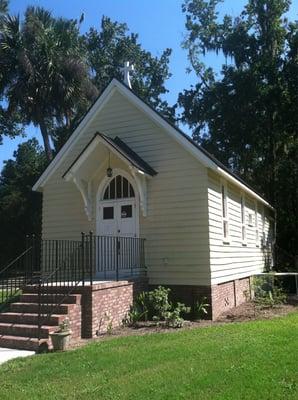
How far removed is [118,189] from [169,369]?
27.5ft

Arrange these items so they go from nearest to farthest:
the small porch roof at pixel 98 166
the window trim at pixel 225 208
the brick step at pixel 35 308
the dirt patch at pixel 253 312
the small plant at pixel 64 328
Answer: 1. the small plant at pixel 64 328
2. the brick step at pixel 35 308
3. the dirt patch at pixel 253 312
4. the small porch roof at pixel 98 166
5. the window trim at pixel 225 208

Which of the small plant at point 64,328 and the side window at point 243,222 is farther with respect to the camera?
the side window at point 243,222

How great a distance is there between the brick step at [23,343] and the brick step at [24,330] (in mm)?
115

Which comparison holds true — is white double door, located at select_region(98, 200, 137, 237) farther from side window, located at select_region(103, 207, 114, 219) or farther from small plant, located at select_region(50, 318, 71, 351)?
small plant, located at select_region(50, 318, 71, 351)

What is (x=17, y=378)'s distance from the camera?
8.04m

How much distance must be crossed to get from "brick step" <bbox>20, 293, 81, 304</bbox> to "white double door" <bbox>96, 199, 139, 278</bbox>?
8.42 ft

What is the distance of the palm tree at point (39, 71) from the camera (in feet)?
91.1

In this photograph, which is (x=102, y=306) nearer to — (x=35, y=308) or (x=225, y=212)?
(x=35, y=308)

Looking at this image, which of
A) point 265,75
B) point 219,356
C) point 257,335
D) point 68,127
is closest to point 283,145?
point 265,75

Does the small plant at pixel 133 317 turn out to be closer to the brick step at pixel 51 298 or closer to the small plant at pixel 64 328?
the brick step at pixel 51 298

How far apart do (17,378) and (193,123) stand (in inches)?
999

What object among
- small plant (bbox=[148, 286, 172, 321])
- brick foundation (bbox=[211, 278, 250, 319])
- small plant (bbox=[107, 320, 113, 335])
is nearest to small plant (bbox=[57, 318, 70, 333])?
small plant (bbox=[107, 320, 113, 335])

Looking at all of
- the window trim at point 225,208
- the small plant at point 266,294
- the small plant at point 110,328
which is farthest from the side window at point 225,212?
the small plant at point 110,328

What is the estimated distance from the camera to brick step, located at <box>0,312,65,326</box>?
1073cm
